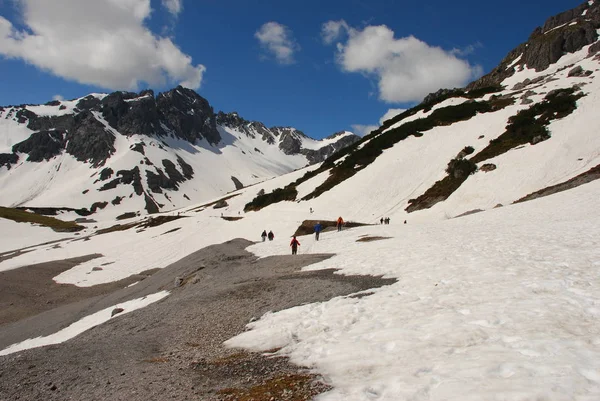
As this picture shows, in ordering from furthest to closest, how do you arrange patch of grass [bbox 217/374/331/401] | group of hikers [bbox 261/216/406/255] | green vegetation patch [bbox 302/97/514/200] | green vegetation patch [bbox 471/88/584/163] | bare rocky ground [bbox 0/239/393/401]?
green vegetation patch [bbox 302/97/514/200]
green vegetation patch [bbox 471/88/584/163]
group of hikers [bbox 261/216/406/255]
bare rocky ground [bbox 0/239/393/401]
patch of grass [bbox 217/374/331/401]

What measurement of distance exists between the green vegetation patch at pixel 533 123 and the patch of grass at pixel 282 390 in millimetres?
53912

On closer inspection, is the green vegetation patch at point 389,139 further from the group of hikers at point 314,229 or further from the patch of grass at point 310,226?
the group of hikers at point 314,229

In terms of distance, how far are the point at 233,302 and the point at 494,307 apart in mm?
9233

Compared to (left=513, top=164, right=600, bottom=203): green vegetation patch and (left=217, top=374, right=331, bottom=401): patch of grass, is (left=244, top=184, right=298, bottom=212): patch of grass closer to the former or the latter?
(left=513, top=164, right=600, bottom=203): green vegetation patch

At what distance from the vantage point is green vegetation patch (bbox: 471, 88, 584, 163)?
52406mm

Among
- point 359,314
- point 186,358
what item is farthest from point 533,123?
point 186,358

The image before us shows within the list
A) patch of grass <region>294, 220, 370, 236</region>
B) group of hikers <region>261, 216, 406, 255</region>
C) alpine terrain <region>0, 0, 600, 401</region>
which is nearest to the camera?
alpine terrain <region>0, 0, 600, 401</region>

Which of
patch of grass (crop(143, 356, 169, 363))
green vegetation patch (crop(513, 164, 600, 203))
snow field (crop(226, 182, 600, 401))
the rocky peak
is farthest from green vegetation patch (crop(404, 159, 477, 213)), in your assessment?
the rocky peak

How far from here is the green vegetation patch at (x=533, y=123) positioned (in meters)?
52.4

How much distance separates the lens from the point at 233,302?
14.1 meters

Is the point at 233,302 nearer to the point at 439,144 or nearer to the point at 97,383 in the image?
the point at 97,383

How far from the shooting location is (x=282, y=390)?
6.12 meters

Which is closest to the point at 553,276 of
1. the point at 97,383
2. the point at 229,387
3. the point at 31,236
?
the point at 229,387

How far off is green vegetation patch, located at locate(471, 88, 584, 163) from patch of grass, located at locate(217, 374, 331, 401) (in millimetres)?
53912
